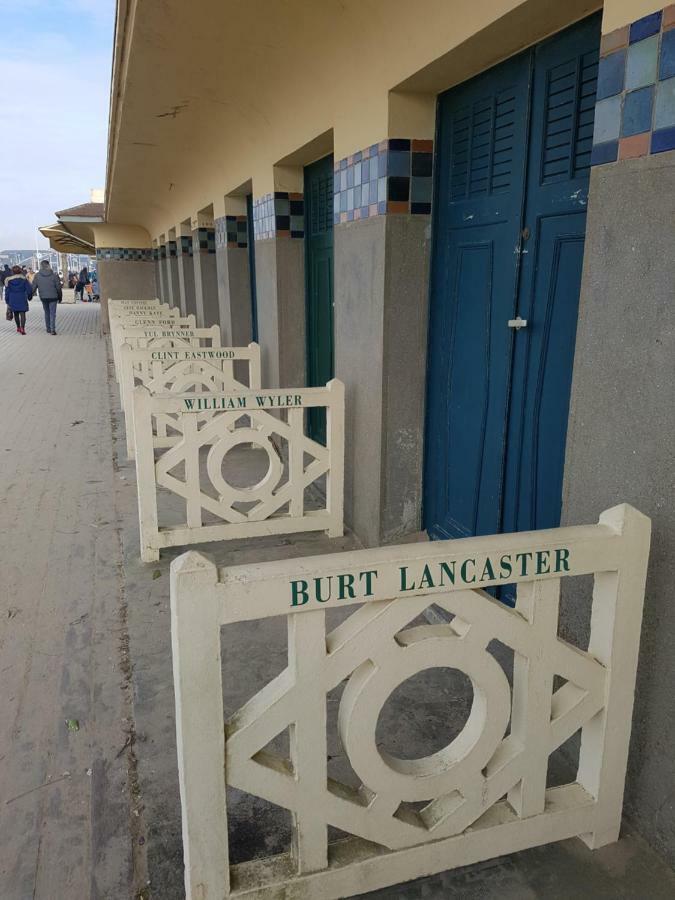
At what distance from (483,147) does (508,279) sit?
61 cm

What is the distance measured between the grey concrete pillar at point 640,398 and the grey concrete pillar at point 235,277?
574cm

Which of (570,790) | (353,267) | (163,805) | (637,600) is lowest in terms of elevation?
(163,805)

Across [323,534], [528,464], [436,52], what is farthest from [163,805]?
[436,52]

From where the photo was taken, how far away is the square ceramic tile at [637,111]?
1.76 m

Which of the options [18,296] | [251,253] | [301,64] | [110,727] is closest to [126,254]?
[18,296]

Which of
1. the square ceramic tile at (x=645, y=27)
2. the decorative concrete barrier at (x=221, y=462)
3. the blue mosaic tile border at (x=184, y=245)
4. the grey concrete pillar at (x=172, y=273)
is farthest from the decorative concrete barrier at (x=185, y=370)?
the grey concrete pillar at (x=172, y=273)

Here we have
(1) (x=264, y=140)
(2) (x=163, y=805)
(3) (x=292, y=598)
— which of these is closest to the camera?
(3) (x=292, y=598)

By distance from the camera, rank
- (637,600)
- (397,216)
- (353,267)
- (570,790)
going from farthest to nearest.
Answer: (353,267) < (397,216) < (570,790) < (637,600)

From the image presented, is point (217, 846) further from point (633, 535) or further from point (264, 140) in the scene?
point (264, 140)

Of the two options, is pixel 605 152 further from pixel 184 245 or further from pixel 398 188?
pixel 184 245

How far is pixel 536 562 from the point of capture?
1635mm

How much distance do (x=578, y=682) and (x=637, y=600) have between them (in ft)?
0.84

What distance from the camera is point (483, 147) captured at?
2.99 metres

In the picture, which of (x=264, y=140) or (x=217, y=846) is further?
(x=264, y=140)
